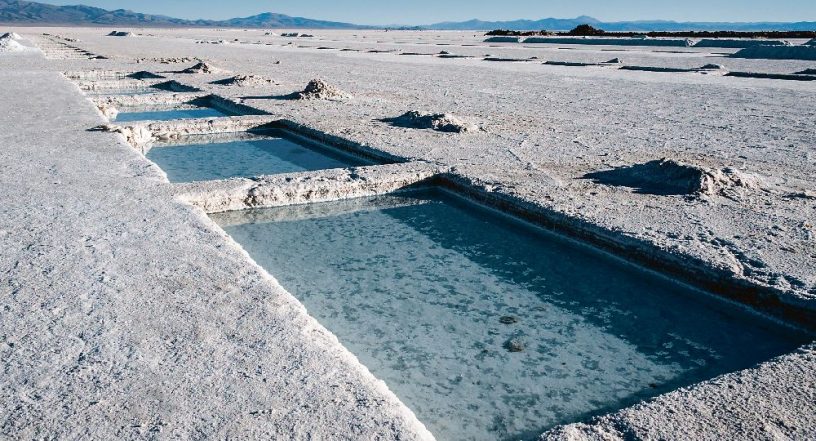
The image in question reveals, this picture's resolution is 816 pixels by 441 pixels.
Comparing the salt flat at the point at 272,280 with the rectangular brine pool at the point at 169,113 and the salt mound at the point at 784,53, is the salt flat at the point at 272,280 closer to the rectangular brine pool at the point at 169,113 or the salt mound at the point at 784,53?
the rectangular brine pool at the point at 169,113

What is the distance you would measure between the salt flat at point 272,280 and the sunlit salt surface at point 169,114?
1262 millimetres

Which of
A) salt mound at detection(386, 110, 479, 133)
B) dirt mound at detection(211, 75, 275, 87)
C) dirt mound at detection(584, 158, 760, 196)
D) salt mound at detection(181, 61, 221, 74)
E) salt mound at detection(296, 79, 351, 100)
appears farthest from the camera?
salt mound at detection(181, 61, 221, 74)

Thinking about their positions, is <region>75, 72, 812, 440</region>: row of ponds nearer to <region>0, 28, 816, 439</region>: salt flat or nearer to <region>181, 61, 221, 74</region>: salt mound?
<region>0, 28, 816, 439</region>: salt flat

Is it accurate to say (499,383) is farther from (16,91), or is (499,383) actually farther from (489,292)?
(16,91)

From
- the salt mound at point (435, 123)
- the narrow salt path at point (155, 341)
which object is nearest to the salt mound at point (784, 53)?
the salt mound at point (435, 123)

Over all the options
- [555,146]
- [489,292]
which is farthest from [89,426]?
[555,146]

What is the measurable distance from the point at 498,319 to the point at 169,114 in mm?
7266

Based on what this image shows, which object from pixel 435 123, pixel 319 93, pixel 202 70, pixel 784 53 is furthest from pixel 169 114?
pixel 784 53

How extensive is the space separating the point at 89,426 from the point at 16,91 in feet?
30.5

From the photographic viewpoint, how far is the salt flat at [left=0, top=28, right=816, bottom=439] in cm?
175

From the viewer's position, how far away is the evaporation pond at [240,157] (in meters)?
5.43

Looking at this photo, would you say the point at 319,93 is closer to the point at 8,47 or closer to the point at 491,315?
the point at 491,315

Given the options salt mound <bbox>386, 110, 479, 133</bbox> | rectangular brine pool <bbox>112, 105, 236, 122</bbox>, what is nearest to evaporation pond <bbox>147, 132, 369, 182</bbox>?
salt mound <bbox>386, 110, 479, 133</bbox>

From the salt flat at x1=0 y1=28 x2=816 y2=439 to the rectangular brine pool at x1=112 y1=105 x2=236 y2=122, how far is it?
1352 millimetres
